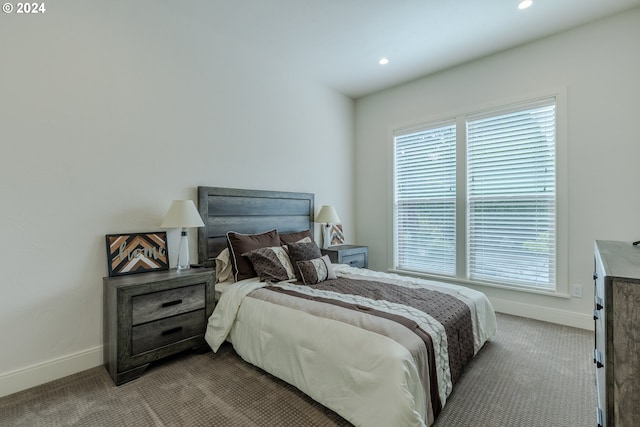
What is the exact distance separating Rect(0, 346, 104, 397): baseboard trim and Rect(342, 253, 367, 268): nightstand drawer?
2.54m

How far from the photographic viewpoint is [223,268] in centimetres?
269

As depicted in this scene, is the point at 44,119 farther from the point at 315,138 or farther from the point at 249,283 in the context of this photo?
the point at 315,138

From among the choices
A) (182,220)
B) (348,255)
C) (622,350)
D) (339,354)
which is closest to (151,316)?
(182,220)

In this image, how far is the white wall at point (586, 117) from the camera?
8.43ft

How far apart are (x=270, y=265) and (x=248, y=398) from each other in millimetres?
1056

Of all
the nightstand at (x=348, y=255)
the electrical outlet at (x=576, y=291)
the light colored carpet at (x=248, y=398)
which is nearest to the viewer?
the light colored carpet at (x=248, y=398)

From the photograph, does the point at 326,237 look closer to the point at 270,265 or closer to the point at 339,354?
the point at 270,265

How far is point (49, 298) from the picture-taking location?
6.42 ft

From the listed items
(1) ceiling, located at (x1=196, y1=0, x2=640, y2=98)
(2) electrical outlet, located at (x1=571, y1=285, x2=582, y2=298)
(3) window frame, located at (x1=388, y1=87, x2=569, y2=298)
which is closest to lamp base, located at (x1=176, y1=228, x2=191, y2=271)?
(1) ceiling, located at (x1=196, y1=0, x2=640, y2=98)

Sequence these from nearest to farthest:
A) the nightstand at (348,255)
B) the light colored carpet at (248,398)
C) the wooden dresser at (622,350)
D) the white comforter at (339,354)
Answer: the wooden dresser at (622,350) → the white comforter at (339,354) → the light colored carpet at (248,398) → the nightstand at (348,255)

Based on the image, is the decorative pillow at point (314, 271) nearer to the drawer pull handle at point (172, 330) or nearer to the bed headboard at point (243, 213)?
the bed headboard at point (243, 213)

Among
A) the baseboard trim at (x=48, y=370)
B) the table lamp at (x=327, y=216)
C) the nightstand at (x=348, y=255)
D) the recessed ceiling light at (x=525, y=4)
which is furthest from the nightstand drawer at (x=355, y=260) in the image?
the recessed ceiling light at (x=525, y=4)

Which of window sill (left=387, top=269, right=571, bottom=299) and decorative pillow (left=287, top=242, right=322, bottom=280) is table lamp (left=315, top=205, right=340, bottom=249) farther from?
window sill (left=387, top=269, right=571, bottom=299)

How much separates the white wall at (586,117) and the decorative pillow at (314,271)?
6.67ft
